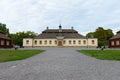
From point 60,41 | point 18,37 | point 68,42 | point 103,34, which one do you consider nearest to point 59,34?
point 60,41

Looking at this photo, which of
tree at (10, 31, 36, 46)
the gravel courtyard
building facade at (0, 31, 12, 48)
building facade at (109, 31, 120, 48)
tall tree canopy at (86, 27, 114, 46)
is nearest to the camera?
the gravel courtyard

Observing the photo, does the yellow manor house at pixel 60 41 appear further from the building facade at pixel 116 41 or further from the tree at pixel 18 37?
the tree at pixel 18 37

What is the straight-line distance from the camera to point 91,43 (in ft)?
204

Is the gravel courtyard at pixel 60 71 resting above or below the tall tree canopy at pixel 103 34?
below

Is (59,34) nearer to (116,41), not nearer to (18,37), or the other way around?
(116,41)

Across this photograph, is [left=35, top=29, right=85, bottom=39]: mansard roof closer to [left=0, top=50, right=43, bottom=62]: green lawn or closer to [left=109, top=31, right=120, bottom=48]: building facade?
[left=109, top=31, right=120, bottom=48]: building facade

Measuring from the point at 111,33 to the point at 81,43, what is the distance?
2312 cm

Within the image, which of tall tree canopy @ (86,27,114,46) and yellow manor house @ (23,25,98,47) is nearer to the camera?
yellow manor house @ (23,25,98,47)

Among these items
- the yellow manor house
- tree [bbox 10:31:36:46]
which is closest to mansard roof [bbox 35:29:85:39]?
the yellow manor house

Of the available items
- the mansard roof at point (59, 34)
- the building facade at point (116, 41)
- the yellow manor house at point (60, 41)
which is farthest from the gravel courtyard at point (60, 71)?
the mansard roof at point (59, 34)

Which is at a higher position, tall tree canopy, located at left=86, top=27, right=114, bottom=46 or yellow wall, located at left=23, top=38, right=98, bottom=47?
tall tree canopy, located at left=86, top=27, right=114, bottom=46

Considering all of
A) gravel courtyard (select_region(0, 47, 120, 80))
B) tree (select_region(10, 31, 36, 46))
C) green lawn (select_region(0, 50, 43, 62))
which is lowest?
gravel courtyard (select_region(0, 47, 120, 80))

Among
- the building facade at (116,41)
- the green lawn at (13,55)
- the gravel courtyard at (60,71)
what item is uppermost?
the building facade at (116,41)

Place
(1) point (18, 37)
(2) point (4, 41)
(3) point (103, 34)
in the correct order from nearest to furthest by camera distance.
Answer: (2) point (4, 41), (3) point (103, 34), (1) point (18, 37)
